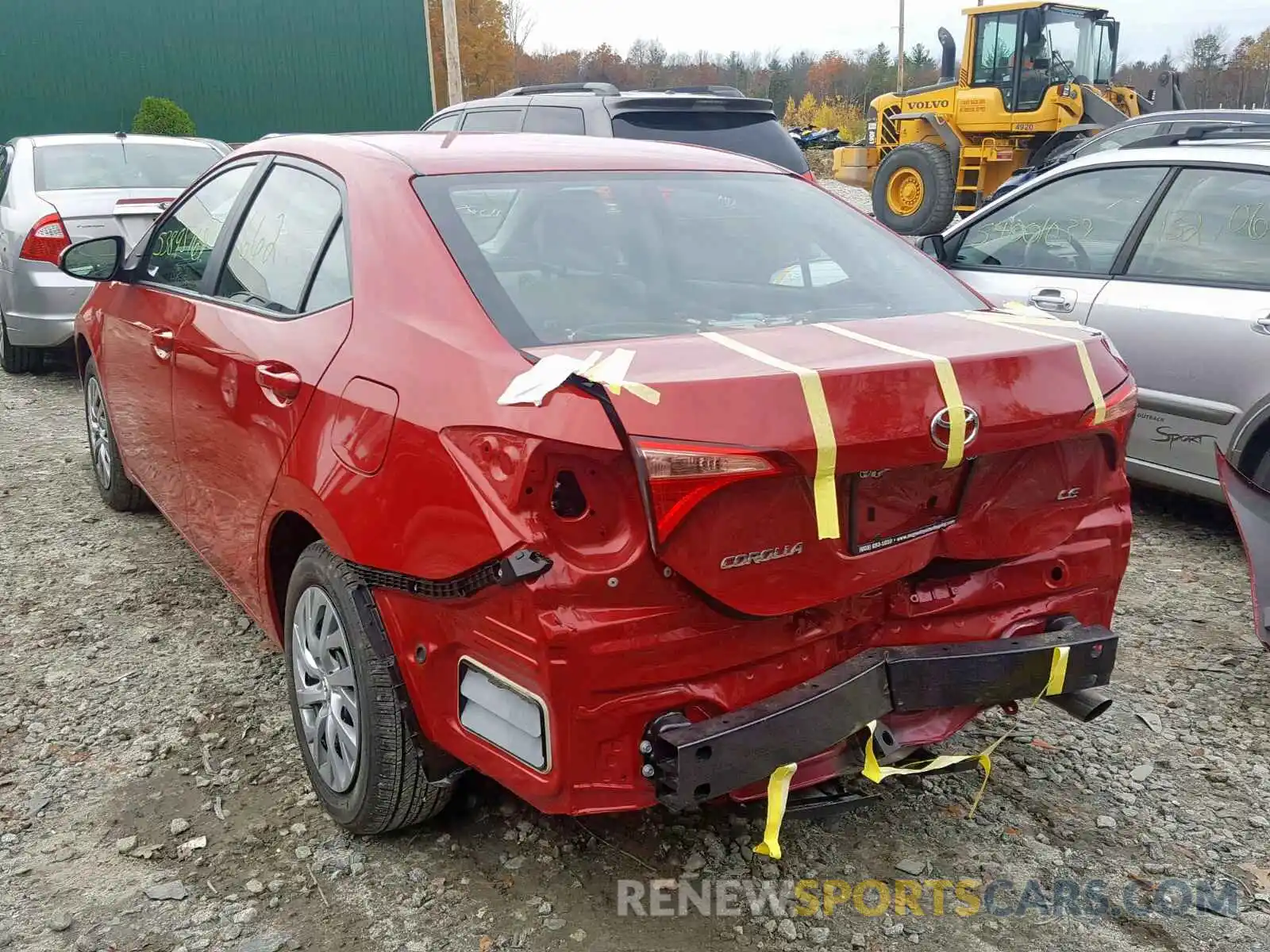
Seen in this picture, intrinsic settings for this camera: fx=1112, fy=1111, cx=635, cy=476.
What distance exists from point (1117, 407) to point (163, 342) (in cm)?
286

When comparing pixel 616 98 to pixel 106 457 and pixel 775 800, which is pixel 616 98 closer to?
pixel 106 457

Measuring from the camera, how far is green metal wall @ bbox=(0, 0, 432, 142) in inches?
927

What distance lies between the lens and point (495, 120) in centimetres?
891

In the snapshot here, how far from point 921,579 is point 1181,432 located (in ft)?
8.85

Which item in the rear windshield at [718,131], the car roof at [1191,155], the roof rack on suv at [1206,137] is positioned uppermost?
the rear windshield at [718,131]

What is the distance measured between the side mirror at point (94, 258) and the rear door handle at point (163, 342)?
2.41 feet

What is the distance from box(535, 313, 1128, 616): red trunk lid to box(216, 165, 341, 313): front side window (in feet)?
3.33

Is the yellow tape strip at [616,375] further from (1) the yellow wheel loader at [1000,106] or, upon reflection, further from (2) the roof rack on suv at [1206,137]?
(1) the yellow wheel loader at [1000,106]

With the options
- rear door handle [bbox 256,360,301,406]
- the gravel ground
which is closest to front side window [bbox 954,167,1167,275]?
the gravel ground

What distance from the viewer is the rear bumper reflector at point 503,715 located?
2145 mm

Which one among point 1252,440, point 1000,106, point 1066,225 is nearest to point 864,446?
point 1252,440

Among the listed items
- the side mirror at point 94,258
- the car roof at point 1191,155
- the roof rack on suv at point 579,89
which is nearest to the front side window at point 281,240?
the side mirror at point 94,258

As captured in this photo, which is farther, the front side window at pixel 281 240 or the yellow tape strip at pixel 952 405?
the front side window at pixel 281 240

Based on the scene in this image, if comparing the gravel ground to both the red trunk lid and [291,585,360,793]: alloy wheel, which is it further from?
the red trunk lid
